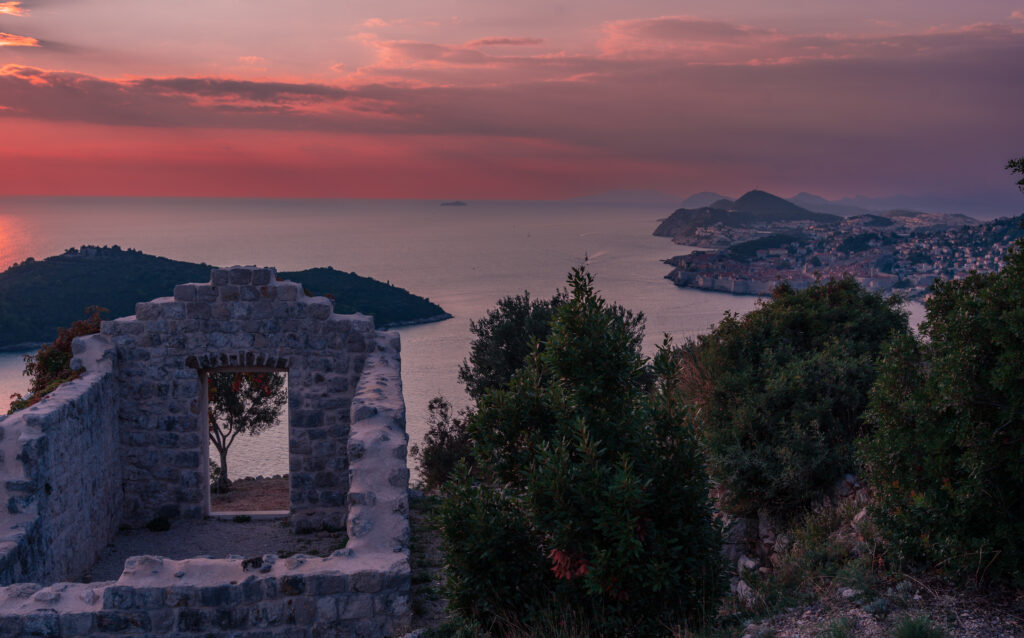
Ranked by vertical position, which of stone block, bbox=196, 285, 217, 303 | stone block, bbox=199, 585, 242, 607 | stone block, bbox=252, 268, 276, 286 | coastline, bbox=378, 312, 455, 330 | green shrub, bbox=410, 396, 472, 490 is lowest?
green shrub, bbox=410, 396, 472, 490

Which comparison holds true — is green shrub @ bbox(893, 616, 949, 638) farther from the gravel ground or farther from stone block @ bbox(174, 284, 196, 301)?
stone block @ bbox(174, 284, 196, 301)

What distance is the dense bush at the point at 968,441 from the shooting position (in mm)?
4605

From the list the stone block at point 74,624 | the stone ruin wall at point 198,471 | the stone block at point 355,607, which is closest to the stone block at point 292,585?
the stone ruin wall at point 198,471

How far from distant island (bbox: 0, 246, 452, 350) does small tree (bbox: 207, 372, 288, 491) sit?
2790 centimetres

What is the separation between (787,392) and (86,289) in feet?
163

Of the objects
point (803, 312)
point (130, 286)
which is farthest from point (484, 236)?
point (803, 312)

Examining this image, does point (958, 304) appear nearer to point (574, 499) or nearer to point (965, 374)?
point (965, 374)

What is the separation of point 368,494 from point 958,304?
484cm

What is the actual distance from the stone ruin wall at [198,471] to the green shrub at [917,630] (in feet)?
10.4

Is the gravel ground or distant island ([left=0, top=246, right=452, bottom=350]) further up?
distant island ([left=0, top=246, right=452, bottom=350])

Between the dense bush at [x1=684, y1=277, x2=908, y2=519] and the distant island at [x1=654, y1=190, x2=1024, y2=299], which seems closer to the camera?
the dense bush at [x1=684, y1=277, x2=908, y2=519]

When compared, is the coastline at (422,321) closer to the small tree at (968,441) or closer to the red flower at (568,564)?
the small tree at (968,441)

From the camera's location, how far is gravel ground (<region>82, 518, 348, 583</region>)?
335 inches

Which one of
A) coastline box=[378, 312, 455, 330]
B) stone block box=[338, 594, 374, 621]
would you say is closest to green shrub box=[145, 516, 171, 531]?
stone block box=[338, 594, 374, 621]
